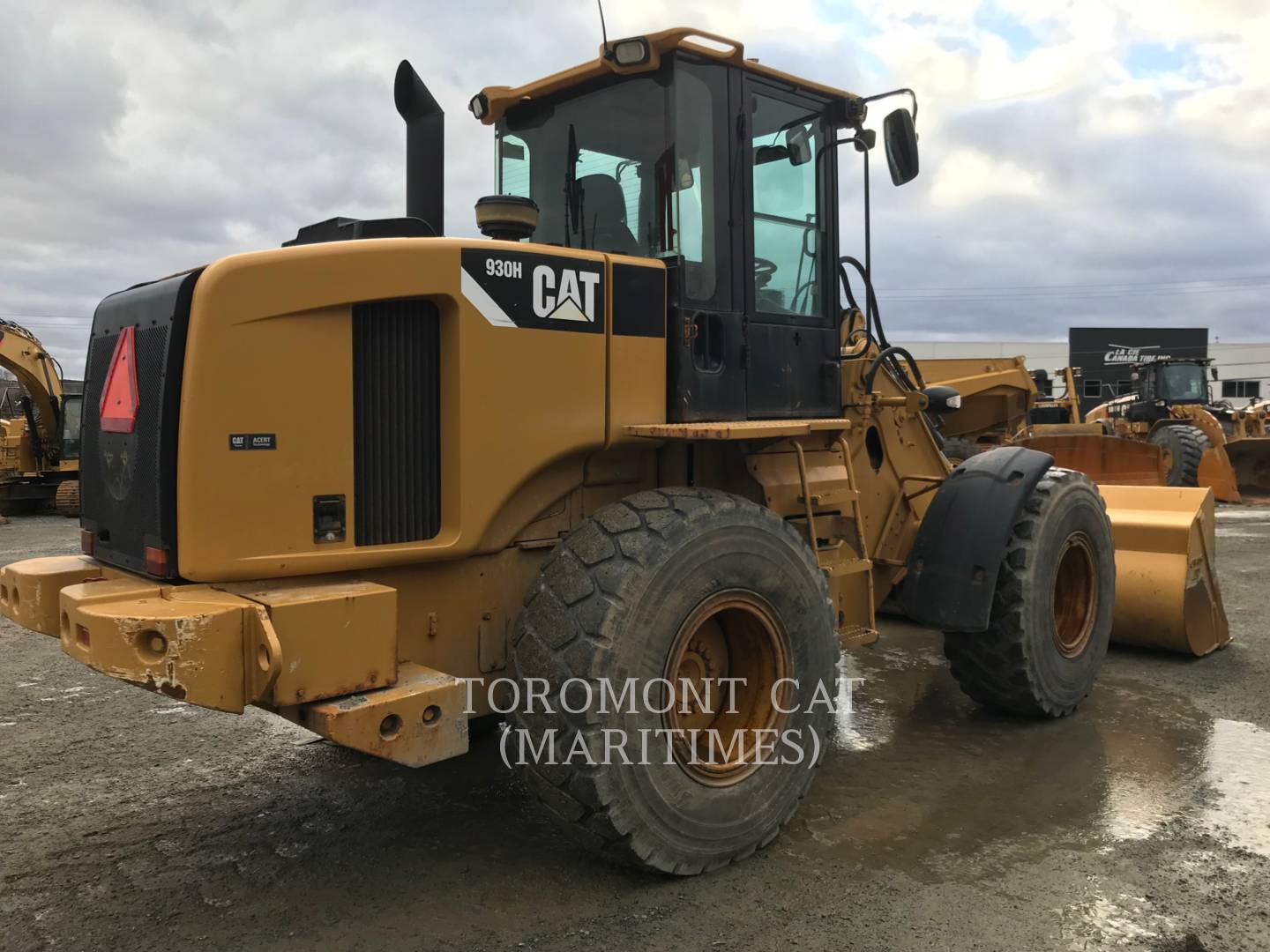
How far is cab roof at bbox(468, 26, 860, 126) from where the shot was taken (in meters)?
3.76

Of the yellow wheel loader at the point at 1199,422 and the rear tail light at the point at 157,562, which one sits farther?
the yellow wheel loader at the point at 1199,422

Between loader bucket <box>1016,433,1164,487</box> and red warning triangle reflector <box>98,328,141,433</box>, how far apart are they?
1078 centimetres

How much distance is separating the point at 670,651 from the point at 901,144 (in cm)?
251

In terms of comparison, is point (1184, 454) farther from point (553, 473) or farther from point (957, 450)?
point (553, 473)

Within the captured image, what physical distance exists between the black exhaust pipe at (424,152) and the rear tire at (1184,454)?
14934mm

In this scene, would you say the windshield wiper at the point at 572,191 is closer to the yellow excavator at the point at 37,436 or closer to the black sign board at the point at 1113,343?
the yellow excavator at the point at 37,436

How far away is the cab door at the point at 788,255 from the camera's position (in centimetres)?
412

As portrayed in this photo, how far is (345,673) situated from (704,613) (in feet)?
3.92

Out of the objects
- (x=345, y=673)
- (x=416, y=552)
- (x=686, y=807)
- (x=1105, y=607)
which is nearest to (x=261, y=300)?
(x=416, y=552)

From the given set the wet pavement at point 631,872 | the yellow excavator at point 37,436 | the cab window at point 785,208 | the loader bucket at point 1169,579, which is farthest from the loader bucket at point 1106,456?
the yellow excavator at point 37,436

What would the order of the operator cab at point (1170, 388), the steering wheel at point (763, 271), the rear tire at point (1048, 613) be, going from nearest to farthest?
the steering wheel at point (763, 271), the rear tire at point (1048, 613), the operator cab at point (1170, 388)

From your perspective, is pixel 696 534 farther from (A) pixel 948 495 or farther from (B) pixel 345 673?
(A) pixel 948 495

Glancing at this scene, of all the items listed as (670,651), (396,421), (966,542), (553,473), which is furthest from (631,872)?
(966,542)

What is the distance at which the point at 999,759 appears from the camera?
4.60 m
